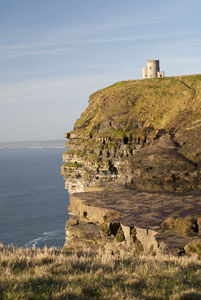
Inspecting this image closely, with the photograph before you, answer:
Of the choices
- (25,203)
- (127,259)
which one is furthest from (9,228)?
(127,259)

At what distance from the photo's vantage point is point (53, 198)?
479ft

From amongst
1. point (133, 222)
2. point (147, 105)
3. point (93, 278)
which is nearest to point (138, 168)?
Result: point (147, 105)

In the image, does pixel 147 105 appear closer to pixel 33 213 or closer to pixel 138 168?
pixel 138 168

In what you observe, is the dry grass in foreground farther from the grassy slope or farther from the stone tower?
the stone tower

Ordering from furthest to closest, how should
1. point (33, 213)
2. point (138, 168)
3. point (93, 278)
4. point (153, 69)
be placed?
point (33, 213), point (153, 69), point (138, 168), point (93, 278)

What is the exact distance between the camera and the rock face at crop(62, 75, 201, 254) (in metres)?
35.1

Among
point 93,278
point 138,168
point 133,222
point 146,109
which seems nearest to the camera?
point 93,278

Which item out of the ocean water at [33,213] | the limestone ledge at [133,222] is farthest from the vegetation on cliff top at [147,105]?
the ocean water at [33,213]

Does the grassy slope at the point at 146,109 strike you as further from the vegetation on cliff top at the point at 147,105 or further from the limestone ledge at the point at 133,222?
the limestone ledge at the point at 133,222

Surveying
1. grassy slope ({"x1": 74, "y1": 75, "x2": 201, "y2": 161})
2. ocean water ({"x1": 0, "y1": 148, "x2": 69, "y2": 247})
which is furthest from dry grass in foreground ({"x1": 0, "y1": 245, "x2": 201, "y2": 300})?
ocean water ({"x1": 0, "y1": 148, "x2": 69, "y2": 247})

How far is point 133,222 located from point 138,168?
→ 82.8 feet

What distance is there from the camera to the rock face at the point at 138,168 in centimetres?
3506

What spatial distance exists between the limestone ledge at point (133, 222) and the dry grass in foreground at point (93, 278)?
10.3m

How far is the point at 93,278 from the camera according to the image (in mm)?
12742
